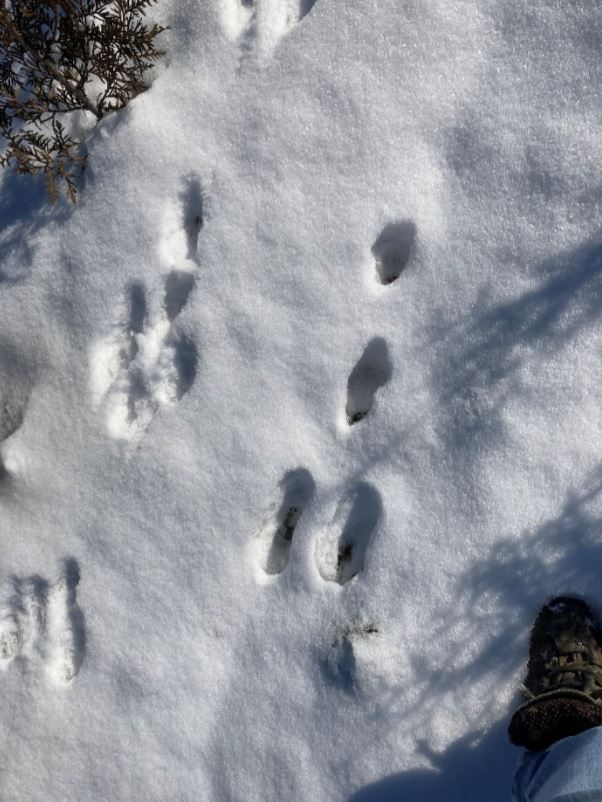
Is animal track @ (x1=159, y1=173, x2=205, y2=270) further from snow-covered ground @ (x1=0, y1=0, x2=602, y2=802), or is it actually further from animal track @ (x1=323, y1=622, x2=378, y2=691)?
animal track @ (x1=323, y1=622, x2=378, y2=691)

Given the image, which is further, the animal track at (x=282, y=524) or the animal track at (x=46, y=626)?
the animal track at (x=46, y=626)

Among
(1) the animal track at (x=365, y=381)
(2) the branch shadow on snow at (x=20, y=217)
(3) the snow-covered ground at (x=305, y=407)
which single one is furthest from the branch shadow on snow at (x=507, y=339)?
(2) the branch shadow on snow at (x=20, y=217)

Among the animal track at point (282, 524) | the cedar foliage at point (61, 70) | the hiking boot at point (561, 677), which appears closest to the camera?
the hiking boot at point (561, 677)

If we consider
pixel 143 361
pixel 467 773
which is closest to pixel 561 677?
pixel 467 773

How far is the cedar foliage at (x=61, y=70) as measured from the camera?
8.74 ft

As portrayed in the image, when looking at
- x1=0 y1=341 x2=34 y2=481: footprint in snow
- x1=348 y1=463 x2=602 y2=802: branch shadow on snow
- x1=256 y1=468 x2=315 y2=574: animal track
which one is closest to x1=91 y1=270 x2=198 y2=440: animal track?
x1=0 y1=341 x2=34 y2=481: footprint in snow

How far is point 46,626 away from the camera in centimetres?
294

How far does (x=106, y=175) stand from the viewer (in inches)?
115

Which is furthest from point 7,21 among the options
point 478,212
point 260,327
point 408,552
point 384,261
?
point 408,552

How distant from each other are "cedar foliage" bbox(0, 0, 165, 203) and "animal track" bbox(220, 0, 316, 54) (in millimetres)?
327

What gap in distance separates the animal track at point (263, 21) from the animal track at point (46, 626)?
246cm

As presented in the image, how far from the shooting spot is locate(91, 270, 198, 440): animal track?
2.89 metres

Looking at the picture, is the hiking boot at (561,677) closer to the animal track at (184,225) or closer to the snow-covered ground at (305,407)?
the snow-covered ground at (305,407)

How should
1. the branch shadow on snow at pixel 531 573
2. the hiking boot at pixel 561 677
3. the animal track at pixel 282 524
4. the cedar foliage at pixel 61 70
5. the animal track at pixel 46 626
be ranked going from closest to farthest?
the hiking boot at pixel 561 677 → the branch shadow on snow at pixel 531 573 → the cedar foliage at pixel 61 70 → the animal track at pixel 282 524 → the animal track at pixel 46 626
